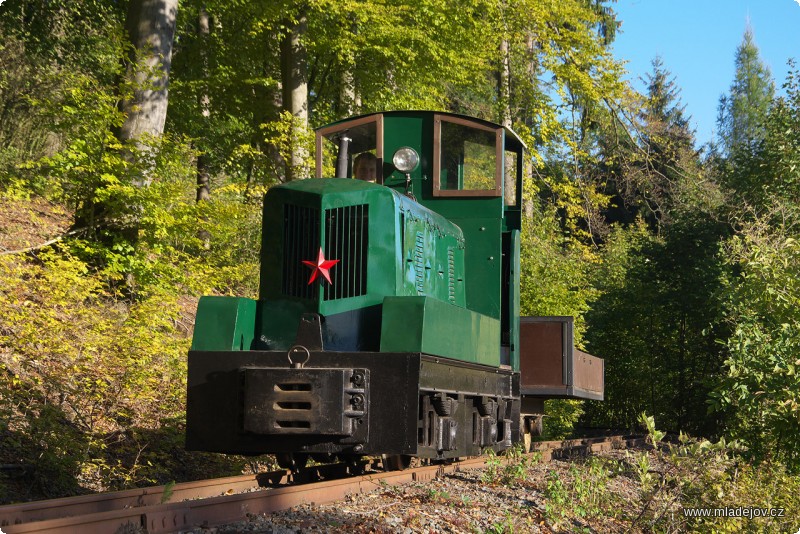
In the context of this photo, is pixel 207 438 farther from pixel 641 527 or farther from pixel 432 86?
pixel 432 86

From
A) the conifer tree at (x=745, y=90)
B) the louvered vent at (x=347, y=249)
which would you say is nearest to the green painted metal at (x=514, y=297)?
the louvered vent at (x=347, y=249)

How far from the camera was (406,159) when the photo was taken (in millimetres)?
8688

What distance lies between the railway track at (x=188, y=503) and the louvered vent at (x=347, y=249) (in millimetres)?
1500

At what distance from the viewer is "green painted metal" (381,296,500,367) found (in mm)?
6758

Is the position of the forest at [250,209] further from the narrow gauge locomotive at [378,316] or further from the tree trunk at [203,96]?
the narrow gauge locomotive at [378,316]

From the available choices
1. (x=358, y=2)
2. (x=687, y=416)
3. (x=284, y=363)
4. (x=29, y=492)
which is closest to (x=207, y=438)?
(x=284, y=363)

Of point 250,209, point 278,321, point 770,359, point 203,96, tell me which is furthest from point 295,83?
point 278,321

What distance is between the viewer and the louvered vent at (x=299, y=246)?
24.4ft

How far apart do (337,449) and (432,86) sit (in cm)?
1597

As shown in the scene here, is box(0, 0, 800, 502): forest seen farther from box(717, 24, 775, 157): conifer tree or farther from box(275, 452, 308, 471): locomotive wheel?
box(717, 24, 775, 157): conifer tree

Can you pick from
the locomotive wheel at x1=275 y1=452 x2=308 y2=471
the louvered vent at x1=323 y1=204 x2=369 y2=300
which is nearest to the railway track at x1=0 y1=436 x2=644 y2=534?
the locomotive wheel at x1=275 y1=452 x2=308 y2=471

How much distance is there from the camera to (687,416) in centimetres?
2419

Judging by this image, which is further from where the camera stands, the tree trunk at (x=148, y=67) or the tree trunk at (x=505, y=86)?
the tree trunk at (x=505, y=86)

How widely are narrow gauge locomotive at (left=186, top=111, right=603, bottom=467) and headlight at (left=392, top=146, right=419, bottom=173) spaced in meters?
0.01
